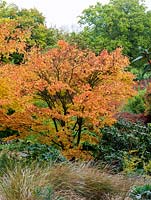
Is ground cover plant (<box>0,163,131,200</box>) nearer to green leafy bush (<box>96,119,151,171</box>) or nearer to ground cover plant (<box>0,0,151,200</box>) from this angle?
ground cover plant (<box>0,0,151,200</box>)

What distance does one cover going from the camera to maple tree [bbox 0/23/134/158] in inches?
331

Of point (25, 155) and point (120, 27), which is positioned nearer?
point (25, 155)

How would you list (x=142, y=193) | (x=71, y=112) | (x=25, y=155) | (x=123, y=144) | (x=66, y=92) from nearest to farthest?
(x=142, y=193), (x=25, y=155), (x=71, y=112), (x=66, y=92), (x=123, y=144)

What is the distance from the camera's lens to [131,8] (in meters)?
29.5

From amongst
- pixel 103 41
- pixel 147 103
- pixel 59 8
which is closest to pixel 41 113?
Result: pixel 147 103

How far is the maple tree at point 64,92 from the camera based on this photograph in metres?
8.41

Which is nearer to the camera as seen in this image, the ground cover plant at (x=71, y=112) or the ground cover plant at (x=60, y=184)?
the ground cover plant at (x=60, y=184)

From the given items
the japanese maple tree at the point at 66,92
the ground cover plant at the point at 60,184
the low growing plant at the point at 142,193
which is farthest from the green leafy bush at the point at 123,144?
the low growing plant at the point at 142,193

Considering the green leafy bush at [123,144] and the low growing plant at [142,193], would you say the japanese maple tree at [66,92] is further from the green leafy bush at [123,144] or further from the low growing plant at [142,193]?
the low growing plant at [142,193]

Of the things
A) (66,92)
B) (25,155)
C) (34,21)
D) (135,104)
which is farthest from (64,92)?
(34,21)

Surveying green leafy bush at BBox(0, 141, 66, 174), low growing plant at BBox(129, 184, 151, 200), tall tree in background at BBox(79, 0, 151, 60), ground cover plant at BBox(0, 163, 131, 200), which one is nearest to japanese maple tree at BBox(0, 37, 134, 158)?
green leafy bush at BBox(0, 141, 66, 174)

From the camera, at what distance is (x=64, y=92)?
8.95 meters

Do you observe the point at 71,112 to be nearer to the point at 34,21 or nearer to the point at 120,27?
the point at 34,21

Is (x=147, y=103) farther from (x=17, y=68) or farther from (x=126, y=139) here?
(x=17, y=68)
